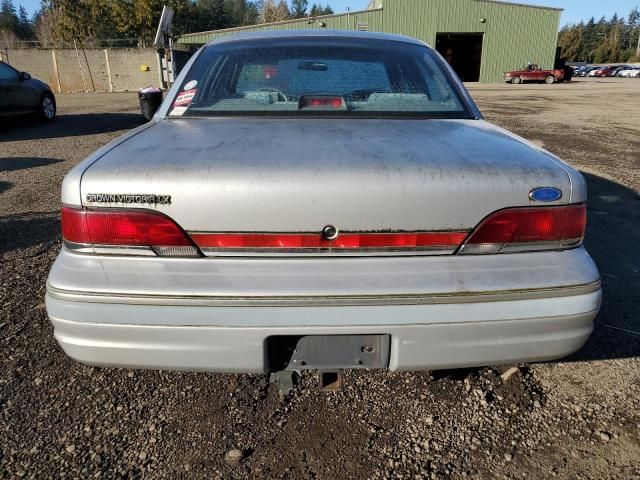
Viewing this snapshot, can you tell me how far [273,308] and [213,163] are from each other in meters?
0.51

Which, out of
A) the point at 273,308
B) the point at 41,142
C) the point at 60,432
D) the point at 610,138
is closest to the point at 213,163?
the point at 273,308

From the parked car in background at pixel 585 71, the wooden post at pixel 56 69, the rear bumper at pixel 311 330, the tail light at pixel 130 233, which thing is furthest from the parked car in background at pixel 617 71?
the tail light at pixel 130 233

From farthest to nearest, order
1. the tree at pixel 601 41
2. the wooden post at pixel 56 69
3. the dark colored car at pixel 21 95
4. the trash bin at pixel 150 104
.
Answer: the tree at pixel 601 41, the wooden post at pixel 56 69, the dark colored car at pixel 21 95, the trash bin at pixel 150 104

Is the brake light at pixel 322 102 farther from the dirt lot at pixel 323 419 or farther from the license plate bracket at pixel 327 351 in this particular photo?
the dirt lot at pixel 323 419

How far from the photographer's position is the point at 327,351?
1666mm

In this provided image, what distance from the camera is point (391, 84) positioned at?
2.64m

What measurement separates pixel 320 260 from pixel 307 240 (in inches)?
3.1

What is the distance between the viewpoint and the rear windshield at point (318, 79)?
243 cm

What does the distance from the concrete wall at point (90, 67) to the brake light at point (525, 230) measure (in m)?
26.8

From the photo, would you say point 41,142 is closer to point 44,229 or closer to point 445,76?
point 44,229

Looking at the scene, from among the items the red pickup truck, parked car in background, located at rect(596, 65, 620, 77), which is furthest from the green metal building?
parked car in background, located at rect(596, 65, 620, 77)

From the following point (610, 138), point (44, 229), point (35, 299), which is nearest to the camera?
point (35, 299)

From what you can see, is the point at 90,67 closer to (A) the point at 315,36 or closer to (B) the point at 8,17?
(A) the point at 315,36

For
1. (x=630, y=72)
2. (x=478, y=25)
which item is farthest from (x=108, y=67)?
(x=630, y=72)
